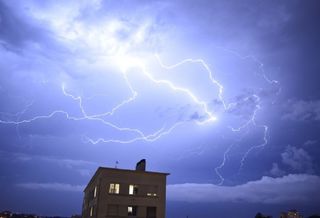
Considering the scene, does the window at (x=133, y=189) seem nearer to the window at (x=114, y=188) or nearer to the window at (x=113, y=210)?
the window at (x=114, y=188)

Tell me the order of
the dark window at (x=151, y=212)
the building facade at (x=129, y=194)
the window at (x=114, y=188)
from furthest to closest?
the dark window at (x=151, y=212), the window at (x=114, y=188), the building facade at (x=129, y=194)

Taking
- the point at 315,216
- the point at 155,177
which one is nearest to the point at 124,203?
the point at 155,177

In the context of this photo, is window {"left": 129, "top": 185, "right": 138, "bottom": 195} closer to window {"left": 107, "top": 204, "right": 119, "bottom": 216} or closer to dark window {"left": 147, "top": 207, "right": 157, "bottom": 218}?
window {"left": 107, "top": 204, "right": 119, "bottom": 216}

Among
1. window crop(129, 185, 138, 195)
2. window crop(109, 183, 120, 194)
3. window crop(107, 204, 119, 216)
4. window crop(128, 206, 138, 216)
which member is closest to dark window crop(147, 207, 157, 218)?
window crop(128, 206, 138, 216)

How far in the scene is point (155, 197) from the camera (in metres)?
47.9

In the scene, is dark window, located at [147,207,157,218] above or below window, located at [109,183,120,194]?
below

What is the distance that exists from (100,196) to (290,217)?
134925 millimetres

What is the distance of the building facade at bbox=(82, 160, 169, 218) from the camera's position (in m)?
46.1

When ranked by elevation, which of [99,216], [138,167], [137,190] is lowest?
[99,216]

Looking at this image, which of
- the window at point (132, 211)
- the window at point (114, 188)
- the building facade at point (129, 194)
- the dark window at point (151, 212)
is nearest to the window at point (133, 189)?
the building facade at point (129, 194)

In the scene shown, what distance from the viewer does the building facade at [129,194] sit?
46.1 metres

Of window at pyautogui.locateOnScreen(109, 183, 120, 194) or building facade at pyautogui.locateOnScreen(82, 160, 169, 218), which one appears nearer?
building facade at pyautogui.locateOnScreen(82, 160, 169, 218)

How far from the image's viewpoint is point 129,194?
154 ft

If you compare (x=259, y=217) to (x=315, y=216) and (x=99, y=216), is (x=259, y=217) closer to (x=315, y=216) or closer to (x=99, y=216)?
(x=315, y=216)
